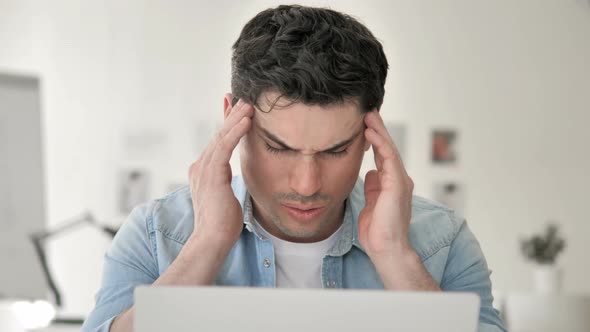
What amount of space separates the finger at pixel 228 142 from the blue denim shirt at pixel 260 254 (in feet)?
0.54

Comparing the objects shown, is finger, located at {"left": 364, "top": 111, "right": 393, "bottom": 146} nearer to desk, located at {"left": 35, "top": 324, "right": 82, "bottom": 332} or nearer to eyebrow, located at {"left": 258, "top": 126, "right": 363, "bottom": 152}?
eyebrow, located at {"left": 258, "top": 126, "right": 363, "bottom": 152}

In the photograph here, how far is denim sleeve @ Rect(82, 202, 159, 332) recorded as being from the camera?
1.51 meters

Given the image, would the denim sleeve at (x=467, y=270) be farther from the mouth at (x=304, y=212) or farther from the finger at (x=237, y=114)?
the finger at (x=237, y=114)

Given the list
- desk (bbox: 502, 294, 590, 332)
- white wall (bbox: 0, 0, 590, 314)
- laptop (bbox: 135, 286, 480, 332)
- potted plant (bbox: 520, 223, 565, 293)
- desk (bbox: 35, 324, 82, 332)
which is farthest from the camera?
white wall (bbox: 0, 0, 590, 314)

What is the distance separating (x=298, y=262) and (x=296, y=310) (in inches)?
27.1

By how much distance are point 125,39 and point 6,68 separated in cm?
85

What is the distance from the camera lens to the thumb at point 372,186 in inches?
66.1

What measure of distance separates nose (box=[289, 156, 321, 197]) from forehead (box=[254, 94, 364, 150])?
0.11ft

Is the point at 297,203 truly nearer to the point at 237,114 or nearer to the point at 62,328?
the point at 237,114

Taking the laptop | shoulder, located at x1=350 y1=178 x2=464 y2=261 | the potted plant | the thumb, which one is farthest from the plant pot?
the laptop

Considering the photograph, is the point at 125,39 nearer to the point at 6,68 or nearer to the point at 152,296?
the point at 6,68

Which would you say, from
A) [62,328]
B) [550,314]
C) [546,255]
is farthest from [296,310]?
[546,255]

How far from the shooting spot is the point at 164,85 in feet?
17.4

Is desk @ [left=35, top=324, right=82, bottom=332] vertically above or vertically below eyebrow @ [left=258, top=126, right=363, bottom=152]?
below
